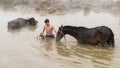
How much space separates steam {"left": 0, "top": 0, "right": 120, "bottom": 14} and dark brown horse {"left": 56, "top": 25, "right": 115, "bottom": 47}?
13.6 m

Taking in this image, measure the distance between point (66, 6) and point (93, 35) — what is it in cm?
1715

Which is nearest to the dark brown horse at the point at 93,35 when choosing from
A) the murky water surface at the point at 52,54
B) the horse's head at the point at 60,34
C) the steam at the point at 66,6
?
the horse's head at the point at 60,34

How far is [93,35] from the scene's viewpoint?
1238 centimetres

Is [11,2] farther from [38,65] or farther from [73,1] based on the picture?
[38,65]

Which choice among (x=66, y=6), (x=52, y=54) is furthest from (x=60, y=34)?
(x=66, y=6)

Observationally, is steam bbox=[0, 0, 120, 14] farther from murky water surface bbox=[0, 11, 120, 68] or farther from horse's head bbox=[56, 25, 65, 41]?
horse's head bbox=[56, 25, 65, 41]

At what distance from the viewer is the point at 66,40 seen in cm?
1429

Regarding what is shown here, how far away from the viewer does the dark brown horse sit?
12094mm

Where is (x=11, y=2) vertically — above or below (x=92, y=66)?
above

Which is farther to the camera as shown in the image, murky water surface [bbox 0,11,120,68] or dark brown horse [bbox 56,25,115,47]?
dark brown horse [bbox 56,25,115,47]

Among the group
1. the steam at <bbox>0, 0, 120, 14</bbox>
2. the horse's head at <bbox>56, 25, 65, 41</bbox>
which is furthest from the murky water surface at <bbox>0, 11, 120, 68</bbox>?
the steam at <bbox>0, 0, 120, 14</bbox>

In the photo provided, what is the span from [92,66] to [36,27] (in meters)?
9.46

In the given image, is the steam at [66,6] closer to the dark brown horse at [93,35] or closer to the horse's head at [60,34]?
the horse's head at [60,34]

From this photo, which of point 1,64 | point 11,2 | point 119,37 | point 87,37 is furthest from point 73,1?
point 1,64
